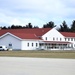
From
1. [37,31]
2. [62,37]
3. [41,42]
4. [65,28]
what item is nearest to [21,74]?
[41,42]

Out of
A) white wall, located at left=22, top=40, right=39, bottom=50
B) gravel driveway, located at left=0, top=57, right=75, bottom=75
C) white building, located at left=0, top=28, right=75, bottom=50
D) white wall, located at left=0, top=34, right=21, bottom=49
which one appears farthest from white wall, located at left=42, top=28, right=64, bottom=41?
gravel driveway, located at left=0, top=57, right=75, bottom=75

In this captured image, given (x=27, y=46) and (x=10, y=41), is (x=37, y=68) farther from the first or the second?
(x=10, y=41)

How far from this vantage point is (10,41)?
7844 centimetres

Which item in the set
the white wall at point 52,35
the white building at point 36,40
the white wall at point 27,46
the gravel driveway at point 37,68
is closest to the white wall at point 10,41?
the white building at point 36,40

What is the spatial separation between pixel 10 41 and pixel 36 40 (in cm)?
750

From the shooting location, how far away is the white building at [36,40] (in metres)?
77.2

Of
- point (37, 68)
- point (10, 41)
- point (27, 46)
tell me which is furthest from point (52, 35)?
point (37, 68)

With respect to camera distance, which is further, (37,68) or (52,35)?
(52,35)

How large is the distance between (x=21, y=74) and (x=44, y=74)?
1.20 meters

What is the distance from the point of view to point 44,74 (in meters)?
15.9

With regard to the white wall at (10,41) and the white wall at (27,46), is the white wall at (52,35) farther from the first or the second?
the white wall at (10,41)

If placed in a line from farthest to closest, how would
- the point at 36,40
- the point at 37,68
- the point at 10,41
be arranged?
the point at 36,40
the point at 10,41
the point at 37,68

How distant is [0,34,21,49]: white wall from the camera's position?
252 feet

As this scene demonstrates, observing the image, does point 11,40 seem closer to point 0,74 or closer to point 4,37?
point 4,37
